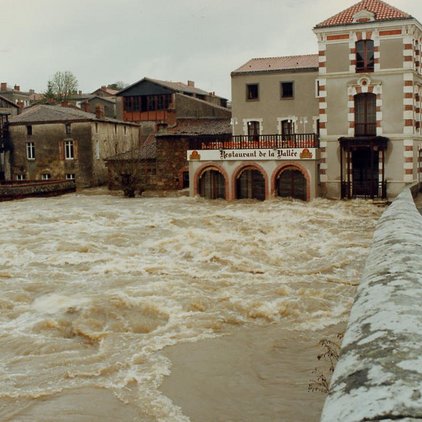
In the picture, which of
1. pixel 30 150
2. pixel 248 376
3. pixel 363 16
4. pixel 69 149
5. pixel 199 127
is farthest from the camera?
pixel 30 150

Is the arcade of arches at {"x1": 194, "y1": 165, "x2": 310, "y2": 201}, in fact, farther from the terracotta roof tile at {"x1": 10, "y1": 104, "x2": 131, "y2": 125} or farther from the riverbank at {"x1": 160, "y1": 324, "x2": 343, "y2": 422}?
the riverbank at {"x1": 160, "y1": 324, "x2": 343, "y2": 422}

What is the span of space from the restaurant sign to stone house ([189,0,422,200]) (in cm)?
6

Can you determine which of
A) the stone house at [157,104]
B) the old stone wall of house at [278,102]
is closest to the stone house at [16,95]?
the stone house at [157,104]

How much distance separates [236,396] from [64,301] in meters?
6.01

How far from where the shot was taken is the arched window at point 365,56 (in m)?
31.2

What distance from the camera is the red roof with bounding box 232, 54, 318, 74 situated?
1506 inches

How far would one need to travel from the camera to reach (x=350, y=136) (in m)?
31.9

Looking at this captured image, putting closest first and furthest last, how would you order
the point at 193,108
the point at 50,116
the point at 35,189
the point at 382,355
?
1. the point at 382,355
2. the point at 35,189
3. the point at 50,116
4. the point at 193,108

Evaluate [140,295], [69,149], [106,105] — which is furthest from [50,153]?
[140,295]

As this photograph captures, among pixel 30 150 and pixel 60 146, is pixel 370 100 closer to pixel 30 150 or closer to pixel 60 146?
pixel 60 146

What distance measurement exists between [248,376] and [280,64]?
3317 cm

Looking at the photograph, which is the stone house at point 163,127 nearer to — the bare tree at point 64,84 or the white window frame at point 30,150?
the white window frame at point 30,150

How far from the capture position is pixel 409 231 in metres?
7.43

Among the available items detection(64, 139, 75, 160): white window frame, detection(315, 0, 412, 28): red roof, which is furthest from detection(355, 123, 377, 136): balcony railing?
detection(64, 139, 75, 160): white window frame
